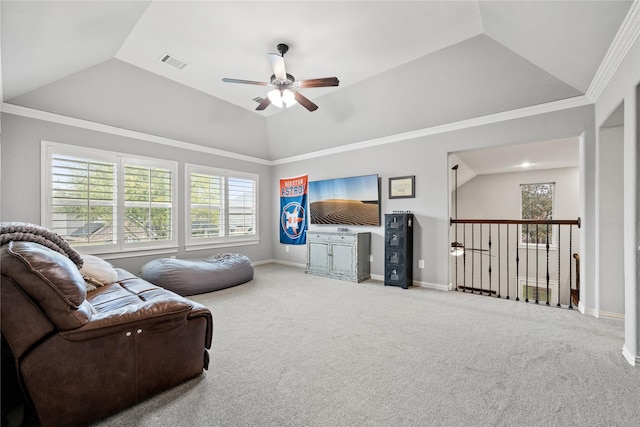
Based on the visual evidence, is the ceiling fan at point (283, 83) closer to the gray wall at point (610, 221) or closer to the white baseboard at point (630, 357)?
the gray wall at point (610, 221)

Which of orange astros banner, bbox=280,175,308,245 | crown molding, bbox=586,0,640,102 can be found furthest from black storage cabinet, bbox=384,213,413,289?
crown molding, bbox=586,0,640,102

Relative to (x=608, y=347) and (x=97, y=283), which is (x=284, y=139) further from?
(x=608, y=347)

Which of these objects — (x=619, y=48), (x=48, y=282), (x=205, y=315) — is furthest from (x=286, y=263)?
(x=619, y=48)

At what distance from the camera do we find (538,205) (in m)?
7.18

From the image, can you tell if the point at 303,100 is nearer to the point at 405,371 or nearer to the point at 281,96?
the point at 281,96

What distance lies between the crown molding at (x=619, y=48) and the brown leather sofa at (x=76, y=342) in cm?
369

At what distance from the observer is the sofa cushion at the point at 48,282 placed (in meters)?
1.31

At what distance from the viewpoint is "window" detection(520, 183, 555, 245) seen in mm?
7023

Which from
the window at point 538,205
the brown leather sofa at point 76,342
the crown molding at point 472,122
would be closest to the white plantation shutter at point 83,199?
the brown leather sofa at point 76,342

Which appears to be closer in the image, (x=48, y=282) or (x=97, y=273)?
(x=48, y=282)

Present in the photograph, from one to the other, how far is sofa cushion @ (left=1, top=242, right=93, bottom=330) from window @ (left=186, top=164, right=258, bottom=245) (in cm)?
387

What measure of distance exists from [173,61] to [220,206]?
110 inches

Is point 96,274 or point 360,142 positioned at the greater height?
point 360,142

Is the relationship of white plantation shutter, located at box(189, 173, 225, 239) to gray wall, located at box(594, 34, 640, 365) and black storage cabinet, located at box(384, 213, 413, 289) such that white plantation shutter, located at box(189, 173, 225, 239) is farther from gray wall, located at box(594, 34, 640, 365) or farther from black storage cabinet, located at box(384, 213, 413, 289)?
gray wall, located at box(594, 34, 640, 365)
